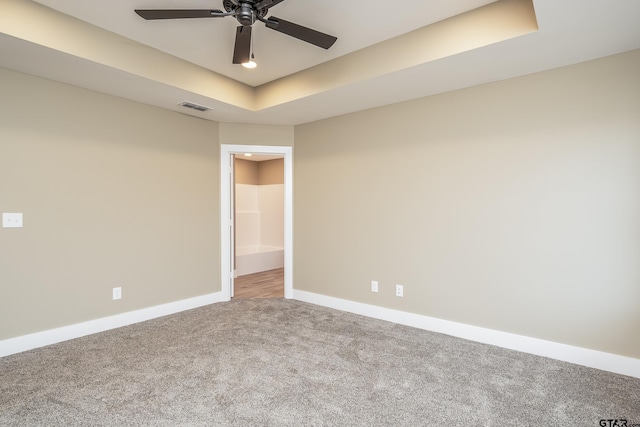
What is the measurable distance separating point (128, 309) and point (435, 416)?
3.14m

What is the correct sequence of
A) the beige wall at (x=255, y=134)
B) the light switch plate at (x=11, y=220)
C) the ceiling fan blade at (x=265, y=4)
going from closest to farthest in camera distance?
→ the ceiling fan blade at (x=265, y=4) < the light switch plate at (x=11, y=220) < the beige wall at (x=255, y=134)

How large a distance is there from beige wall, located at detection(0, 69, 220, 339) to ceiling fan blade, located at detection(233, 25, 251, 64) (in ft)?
5.78

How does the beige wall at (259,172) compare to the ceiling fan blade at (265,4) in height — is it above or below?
below

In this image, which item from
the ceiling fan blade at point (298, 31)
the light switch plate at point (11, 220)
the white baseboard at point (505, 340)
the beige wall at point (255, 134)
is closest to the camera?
the ceiling fan blade at point (298, 31)

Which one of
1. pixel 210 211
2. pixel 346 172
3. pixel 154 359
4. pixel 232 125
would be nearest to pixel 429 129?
pixel 346 172

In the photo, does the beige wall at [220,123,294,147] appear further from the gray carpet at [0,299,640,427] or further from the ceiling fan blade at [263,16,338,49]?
the gray carpet at [0,299,640,427]

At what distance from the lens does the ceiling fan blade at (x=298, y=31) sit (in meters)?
2.05

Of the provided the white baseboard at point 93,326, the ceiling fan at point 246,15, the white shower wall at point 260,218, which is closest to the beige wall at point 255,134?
the white baseboard at point 93,326

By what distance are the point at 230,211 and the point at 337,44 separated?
254cm

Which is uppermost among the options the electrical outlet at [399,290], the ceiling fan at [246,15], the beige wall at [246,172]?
the ceiling fan at [246,15]

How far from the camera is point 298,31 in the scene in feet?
7.06

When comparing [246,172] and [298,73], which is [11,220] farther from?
[246,172]

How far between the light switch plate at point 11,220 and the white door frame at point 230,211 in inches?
79.3

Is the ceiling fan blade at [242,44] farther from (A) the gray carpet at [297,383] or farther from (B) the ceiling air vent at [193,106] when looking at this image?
(A) the gray carpet at [297,383]
